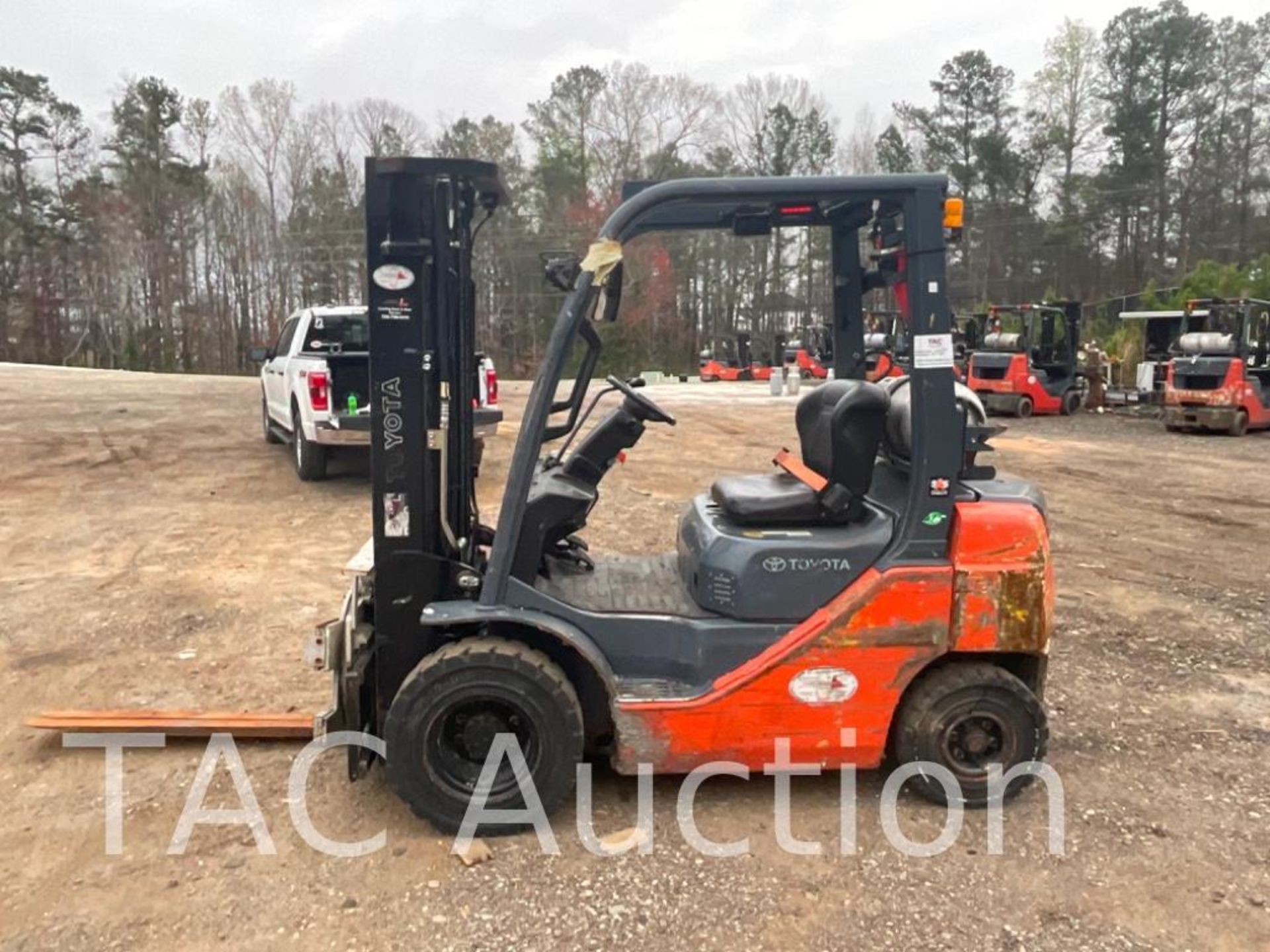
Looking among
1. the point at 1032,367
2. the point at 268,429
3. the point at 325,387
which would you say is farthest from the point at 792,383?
the point at 325,387

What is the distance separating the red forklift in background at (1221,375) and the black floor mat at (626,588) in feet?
51.7

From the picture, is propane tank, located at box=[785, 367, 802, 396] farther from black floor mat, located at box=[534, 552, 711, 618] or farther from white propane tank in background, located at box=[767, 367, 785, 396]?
black floor mat, located at box=[534, 552, 711, 618]

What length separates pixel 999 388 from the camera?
65.7 feet

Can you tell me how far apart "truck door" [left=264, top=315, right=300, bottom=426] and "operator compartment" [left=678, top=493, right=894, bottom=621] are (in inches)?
325

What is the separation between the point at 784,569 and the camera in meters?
3.70

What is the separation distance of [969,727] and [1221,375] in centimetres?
1589

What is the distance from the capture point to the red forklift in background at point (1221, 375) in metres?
16.8

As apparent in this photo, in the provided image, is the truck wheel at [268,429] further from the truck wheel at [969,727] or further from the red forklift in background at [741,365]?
the red forklift in background at [741,365]

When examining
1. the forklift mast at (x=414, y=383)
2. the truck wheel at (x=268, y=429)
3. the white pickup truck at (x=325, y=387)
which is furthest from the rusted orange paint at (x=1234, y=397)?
the forklift mast at (x=414, y=383)

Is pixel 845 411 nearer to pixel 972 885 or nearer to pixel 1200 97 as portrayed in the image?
pixel 972 885


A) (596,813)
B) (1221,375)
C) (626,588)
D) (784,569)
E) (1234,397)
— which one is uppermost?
(1221,375)

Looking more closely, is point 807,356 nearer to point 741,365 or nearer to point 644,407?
point 741,365

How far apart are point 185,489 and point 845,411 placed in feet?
28.7

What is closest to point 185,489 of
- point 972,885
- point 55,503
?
point 55,503
